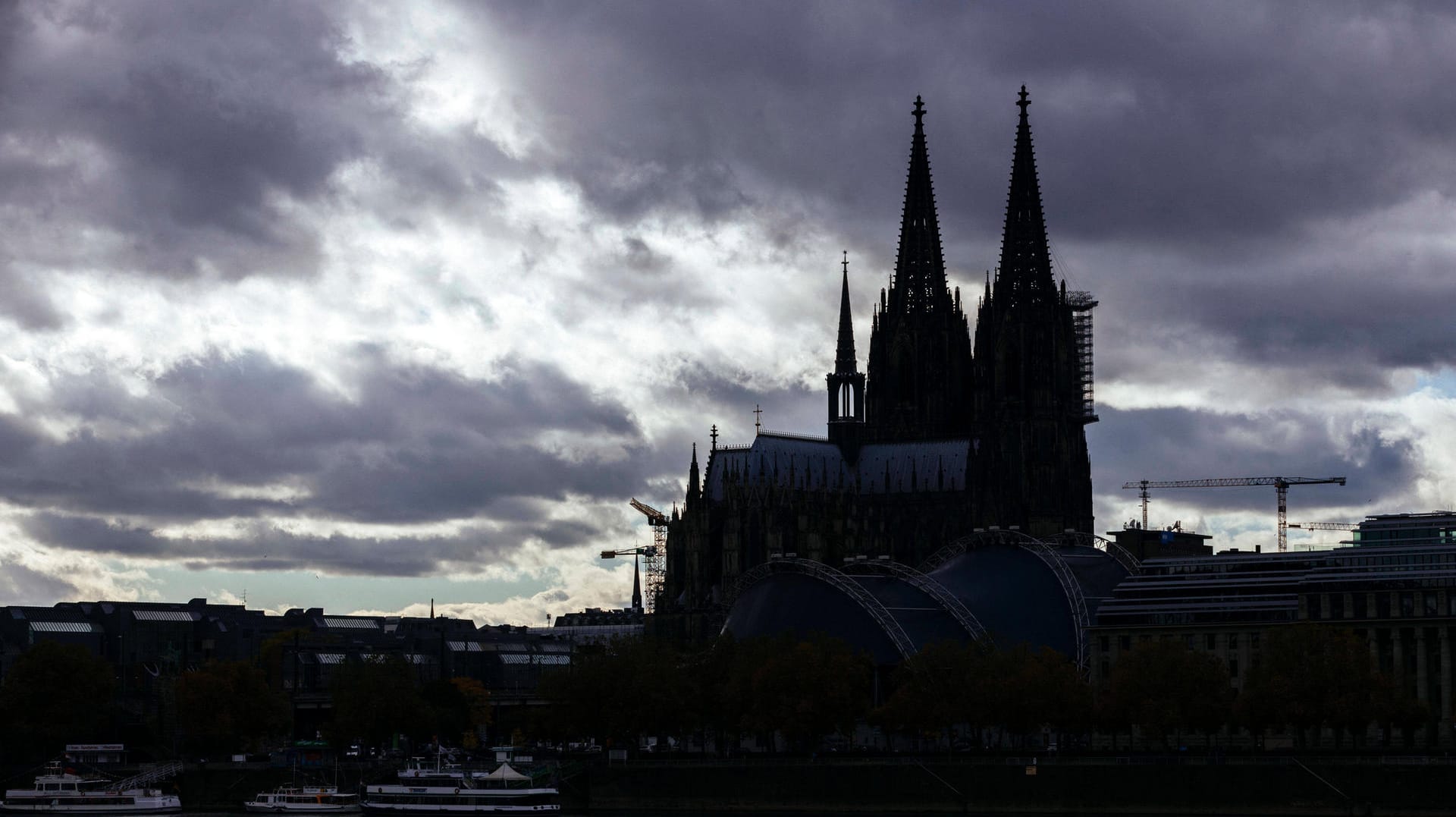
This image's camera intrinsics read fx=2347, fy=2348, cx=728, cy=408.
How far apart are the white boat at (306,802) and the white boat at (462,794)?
292 cm

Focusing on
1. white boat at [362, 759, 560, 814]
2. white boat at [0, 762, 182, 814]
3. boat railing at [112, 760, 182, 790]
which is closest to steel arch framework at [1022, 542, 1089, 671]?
white boat at [362, 759, 560, 814]

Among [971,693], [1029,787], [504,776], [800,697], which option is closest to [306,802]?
[504,776]

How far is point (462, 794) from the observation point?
458 feet

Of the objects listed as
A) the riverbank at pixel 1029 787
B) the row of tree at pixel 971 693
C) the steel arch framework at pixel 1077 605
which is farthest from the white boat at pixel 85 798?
the steel arch framework at pixel 1077 605

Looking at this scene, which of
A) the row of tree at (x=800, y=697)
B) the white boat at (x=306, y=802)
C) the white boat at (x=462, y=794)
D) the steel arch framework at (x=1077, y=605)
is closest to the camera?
the white boat at (x=462, y=794)

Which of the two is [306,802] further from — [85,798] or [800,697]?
[800,697]

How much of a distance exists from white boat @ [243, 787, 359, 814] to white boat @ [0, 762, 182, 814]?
5756 mm

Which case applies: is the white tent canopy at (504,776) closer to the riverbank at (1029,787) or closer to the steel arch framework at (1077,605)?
the riverbank at (1029,787)

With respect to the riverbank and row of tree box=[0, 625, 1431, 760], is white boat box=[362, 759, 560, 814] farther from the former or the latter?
row of tree box=[0, 625, 1431, 760]

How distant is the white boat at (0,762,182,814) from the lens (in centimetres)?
14575

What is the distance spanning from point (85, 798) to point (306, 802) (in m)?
13.8

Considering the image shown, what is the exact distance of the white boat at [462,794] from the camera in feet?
456

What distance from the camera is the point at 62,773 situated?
157250 millimetres

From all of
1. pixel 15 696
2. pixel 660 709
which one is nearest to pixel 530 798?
pixel 660 709
